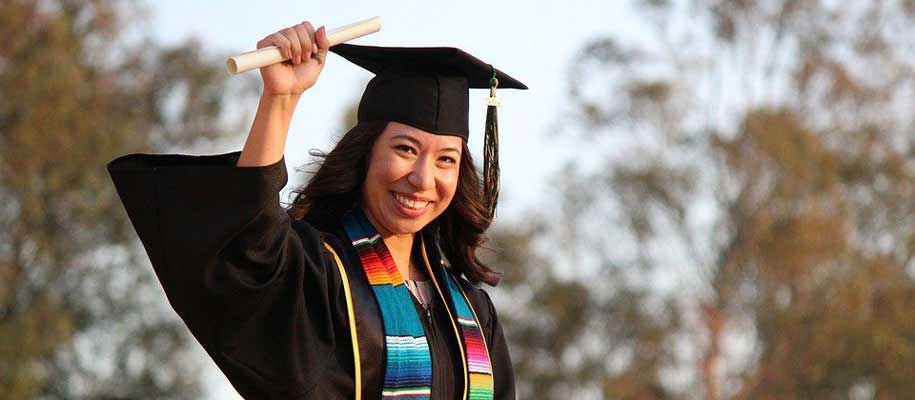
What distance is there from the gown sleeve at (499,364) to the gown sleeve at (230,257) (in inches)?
34.4

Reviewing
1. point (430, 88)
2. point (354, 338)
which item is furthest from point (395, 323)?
point (430, 88)

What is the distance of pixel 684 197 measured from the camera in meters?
24.3

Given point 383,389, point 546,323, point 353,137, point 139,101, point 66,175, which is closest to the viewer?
point 383,389

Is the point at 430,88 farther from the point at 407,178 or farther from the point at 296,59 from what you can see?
the point at 296,59

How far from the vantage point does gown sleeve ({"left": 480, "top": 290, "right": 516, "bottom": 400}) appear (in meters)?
4.29

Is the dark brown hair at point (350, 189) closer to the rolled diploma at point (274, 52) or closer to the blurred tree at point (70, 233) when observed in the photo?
the rolled diploma at point (274, 52)

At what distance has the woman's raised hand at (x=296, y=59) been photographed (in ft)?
10.9

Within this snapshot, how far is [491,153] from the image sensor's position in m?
4.39

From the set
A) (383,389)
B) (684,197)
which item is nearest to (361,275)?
(383,389)

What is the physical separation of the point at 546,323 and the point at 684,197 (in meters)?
3.04

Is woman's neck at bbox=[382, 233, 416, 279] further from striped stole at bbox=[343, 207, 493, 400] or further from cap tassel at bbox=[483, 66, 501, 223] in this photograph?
cap tassel at bbox=[483, 66, 501, 223]

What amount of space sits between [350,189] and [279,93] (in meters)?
0.81

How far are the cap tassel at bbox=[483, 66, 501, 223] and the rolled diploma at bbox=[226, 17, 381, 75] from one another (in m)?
0.81

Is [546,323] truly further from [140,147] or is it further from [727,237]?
[140,147]
